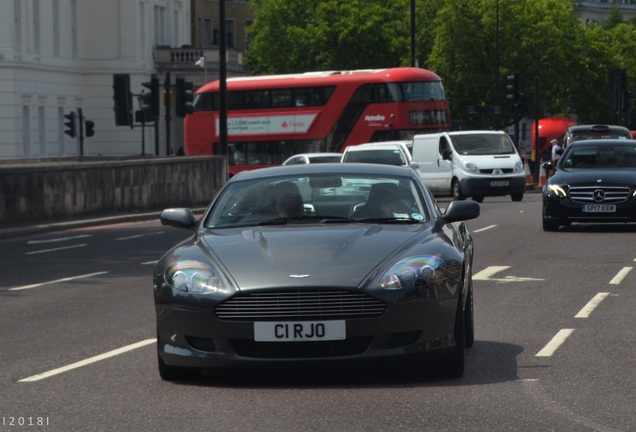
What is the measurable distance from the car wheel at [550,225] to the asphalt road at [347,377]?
834 centimetres

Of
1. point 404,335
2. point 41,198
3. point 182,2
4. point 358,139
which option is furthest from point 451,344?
point 182,2

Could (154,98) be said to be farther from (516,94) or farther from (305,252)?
(305,252)

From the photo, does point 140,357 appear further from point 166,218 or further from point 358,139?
point 358,139

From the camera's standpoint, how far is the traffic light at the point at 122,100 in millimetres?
39188

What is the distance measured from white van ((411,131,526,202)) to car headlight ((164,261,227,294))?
1395 inches

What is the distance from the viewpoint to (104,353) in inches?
458

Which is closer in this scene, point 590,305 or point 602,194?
point 590,305

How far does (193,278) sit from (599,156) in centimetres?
1909

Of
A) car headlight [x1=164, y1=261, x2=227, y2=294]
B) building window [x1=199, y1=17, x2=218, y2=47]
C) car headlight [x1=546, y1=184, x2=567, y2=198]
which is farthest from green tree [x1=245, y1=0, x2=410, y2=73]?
car headlight [x1=164, y1=261, x2=227, y2=294]

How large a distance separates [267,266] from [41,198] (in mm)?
23125

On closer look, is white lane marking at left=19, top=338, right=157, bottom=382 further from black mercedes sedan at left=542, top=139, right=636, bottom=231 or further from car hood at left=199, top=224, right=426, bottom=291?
black mercedes sedan at left=542, top=139, right=636, bottom=231

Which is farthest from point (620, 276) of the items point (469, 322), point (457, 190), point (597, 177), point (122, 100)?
point (457, 190)

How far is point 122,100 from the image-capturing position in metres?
39.5

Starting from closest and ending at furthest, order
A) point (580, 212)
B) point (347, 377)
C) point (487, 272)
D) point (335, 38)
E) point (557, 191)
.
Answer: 1. point (347, 377)
2. point (487, 272)
3. point (580, 212)
4. point (557, 191)
5. point (335, 38)
